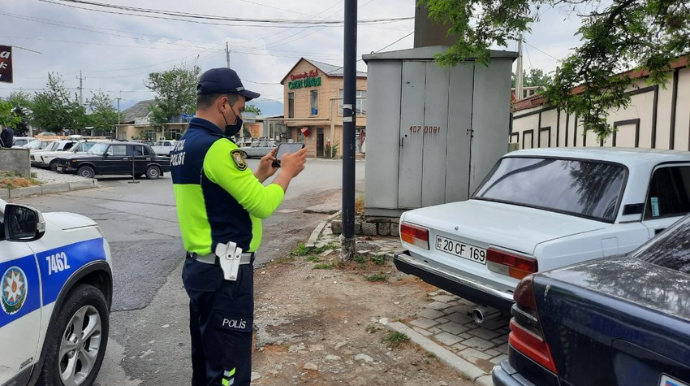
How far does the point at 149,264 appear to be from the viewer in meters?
6.97

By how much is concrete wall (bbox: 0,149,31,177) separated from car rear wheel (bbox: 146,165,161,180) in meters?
5.04

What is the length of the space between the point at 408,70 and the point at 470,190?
2155mm

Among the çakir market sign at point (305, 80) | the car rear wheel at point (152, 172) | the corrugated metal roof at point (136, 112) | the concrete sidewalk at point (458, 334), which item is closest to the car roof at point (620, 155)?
the concrete sidewalk at point (458, 334)

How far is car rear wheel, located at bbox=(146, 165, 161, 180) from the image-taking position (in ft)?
70.4

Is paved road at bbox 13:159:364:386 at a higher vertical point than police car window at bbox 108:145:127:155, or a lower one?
lower

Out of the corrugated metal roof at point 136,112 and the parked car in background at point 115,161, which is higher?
the corrugated metal roof at point 136,112

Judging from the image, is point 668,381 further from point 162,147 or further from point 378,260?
point 162,147

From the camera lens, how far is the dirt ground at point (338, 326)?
3791 millimetres

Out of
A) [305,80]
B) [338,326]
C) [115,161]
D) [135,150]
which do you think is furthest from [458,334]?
[305,80]

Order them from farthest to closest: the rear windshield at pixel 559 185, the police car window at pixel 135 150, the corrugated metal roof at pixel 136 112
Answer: the corrugated metal roof at pixel 136 112 < the police car window at pixel 135 150 < the rear windshield at pixel 559 185

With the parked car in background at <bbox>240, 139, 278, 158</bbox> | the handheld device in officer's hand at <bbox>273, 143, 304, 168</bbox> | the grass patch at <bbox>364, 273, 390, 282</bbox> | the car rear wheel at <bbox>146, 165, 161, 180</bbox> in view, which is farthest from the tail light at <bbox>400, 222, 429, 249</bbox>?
the parked car in background at <bbox>240, 139, 278, 158</bbox>

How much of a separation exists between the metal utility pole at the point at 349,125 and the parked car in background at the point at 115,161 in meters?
16.1

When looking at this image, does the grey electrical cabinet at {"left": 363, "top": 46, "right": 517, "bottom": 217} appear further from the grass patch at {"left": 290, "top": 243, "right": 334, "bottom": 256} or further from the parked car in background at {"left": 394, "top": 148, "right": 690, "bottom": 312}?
the parked car in background at {"left": 394, "top": 148, "right": 690, "bottom": 312}

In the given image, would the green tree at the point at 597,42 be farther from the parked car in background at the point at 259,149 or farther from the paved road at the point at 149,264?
the parked car in background at the point at 259,149
